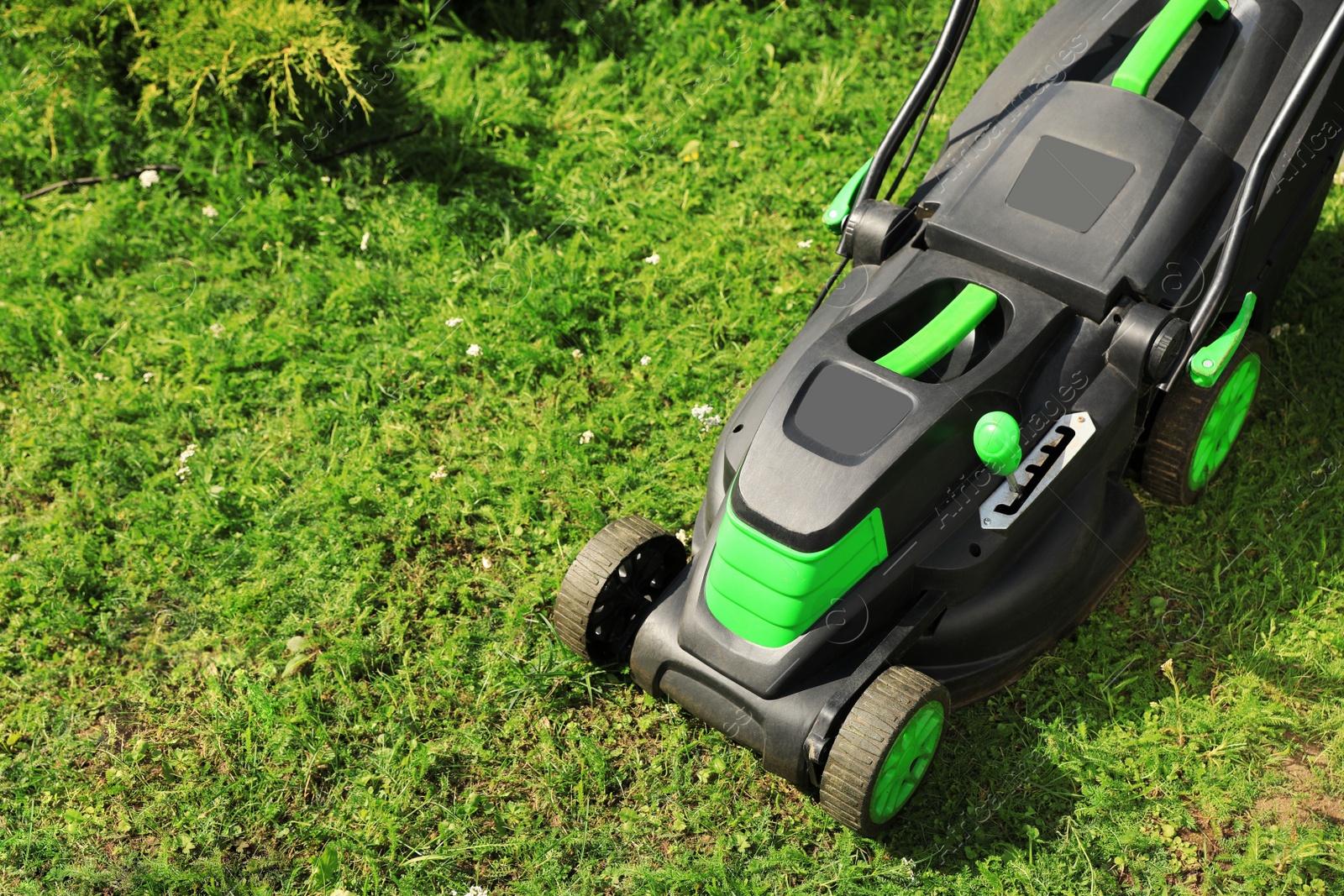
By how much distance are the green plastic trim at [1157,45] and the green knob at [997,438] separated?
1077mm

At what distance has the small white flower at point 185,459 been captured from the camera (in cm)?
379

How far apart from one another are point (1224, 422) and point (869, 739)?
164 centimetres

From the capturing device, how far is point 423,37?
17.5 ft

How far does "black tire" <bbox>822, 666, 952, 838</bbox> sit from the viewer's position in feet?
8.36

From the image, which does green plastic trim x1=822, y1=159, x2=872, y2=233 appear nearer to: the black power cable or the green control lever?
the black power cable

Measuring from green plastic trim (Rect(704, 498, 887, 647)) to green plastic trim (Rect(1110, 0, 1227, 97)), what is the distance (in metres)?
1.43

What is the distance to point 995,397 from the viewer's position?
2746 mm

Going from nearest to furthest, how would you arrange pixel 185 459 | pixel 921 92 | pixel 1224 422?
pixel 921 92, pixel 1224 422, pixel 185 459

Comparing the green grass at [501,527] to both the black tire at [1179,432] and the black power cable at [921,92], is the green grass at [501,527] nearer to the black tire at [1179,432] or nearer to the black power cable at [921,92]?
the black tire at [1179,432]

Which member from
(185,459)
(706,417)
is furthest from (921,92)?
(185,459)

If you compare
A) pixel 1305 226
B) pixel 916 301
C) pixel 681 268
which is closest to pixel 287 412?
pixel 681 268

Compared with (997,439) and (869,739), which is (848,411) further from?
(869,739)

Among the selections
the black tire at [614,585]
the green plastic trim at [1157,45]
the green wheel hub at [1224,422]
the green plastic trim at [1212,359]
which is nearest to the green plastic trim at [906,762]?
the black tire at [614,585]

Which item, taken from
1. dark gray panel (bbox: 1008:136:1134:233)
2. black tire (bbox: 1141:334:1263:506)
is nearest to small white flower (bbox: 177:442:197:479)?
dark gray panel (bbox: 1008:136:1134:233)
